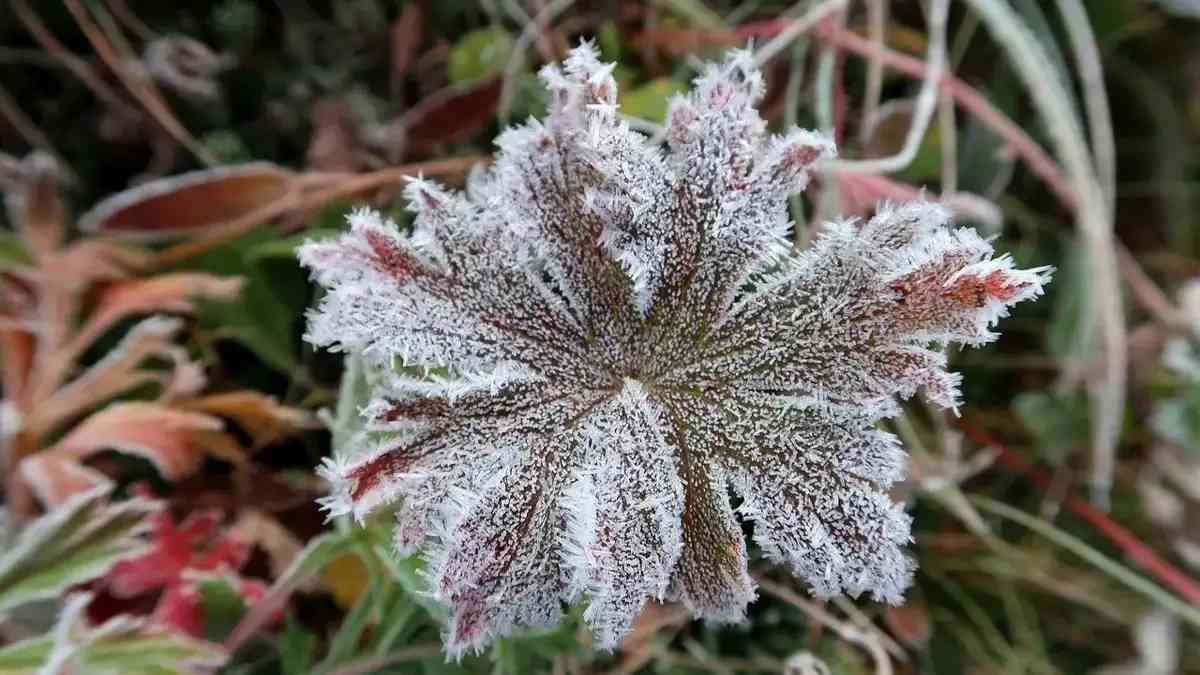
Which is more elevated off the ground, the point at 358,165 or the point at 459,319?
the point at 358,165

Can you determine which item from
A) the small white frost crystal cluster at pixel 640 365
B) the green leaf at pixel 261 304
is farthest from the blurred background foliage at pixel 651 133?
the small white frost crystal cluster at pixel 640 365

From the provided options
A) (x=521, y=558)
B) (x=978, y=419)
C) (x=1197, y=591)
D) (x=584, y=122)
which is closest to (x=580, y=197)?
(x=584, y=122)

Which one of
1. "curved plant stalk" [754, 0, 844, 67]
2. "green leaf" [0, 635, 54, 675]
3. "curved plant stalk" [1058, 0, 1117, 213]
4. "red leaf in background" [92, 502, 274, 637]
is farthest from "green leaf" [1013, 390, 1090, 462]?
"green leaf" [0, 635, 54, 675]

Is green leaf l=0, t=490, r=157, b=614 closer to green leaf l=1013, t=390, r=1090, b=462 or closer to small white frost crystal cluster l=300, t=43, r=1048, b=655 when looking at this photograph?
small white frost crystal cluster l=300, t=43, r=1048, b=655

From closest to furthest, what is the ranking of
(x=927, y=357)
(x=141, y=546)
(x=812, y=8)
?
(x=927, y=357)
(x=141, y=546)
(x=812, y=8)

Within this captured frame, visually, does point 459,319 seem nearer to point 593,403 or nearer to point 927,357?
point 593,403

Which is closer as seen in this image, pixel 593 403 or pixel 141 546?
pixel 593 403

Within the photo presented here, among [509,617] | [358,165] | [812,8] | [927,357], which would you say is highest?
[812,8]

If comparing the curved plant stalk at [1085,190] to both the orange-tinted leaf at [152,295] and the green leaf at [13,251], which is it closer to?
the orange-tinted leaf at [152,295]
